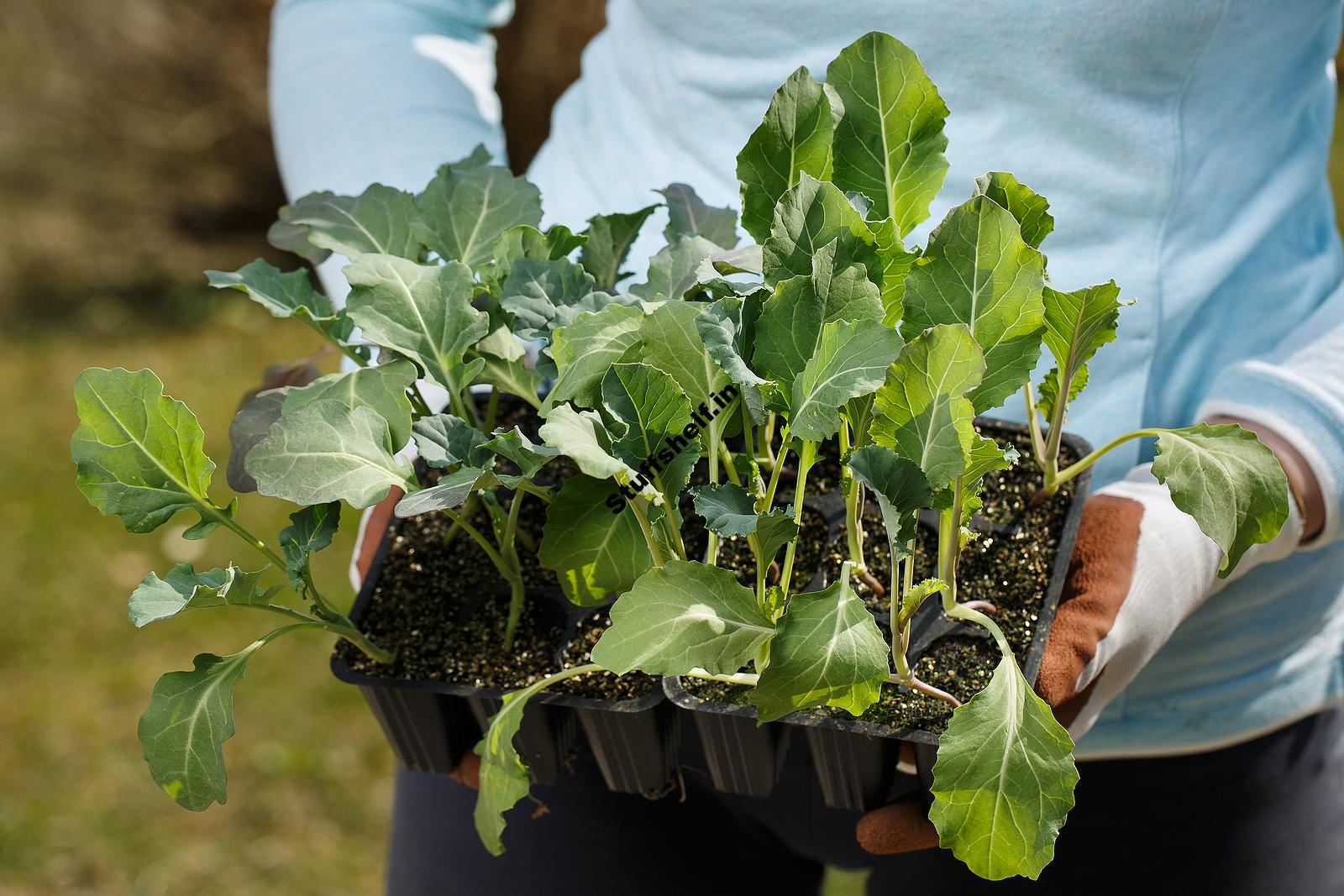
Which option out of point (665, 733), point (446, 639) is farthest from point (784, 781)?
point (446, 639)

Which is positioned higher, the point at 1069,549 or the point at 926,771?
the point at 1069,549

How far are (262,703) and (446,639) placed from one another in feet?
4.55

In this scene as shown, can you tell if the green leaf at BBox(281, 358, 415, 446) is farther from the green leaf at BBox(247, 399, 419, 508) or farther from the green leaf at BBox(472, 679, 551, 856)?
the green leaf at BBox(472, 679, 551, 856)

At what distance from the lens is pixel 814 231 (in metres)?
0.61

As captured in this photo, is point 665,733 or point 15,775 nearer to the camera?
point 665,733

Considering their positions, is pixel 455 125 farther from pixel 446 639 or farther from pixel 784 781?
pixel 784 781

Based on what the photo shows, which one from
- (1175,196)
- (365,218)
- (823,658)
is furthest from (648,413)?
(1175,196)

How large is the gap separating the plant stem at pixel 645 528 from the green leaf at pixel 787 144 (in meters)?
0.16

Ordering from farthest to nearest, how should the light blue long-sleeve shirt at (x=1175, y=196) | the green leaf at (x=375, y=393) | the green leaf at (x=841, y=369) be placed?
the light blue long-sleeve shirt at (x=1175, y=196) < the green leaf at (x=375, y=393) < the green leaf at (x=841, y=369)

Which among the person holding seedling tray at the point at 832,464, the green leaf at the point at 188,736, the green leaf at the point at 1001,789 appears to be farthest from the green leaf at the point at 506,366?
the green leaf at the point at 1001,789

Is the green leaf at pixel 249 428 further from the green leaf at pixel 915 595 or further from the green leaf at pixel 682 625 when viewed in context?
the green leaf at pixel 915 595

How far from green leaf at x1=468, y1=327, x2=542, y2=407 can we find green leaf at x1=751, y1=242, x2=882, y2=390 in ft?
0.61

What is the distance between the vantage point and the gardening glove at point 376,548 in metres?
0.81

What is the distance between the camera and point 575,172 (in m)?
1.02
